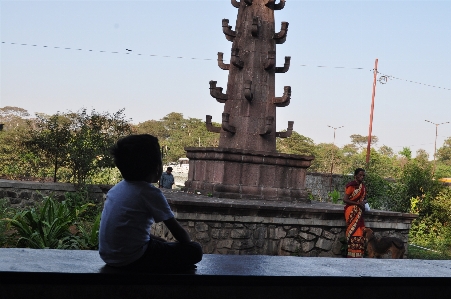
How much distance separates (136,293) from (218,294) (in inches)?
17.2

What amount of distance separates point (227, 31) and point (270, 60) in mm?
1172

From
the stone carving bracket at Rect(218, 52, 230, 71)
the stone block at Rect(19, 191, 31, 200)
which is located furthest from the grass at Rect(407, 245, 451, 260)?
the stone block at Rect(19, 191, 31, 200)

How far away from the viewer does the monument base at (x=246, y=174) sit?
11680mm

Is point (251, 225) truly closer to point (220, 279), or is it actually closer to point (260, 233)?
point (260, 233)

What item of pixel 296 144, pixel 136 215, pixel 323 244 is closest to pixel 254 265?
pixel 136 215

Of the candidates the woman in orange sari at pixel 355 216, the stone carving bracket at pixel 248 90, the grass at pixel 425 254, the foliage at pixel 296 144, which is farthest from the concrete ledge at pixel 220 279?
the foliage at pixel 296 144

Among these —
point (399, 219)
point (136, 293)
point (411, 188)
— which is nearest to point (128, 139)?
point (136, 293)

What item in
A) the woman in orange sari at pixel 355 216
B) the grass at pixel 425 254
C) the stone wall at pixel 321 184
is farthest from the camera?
the stone wall at pixel 321 184

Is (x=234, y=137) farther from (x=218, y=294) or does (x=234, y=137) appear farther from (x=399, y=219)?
(x=218, y=294)

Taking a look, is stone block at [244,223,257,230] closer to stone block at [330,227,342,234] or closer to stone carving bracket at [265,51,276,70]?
stone block at [330,227,342,234]

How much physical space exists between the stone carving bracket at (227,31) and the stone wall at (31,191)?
4.15 m

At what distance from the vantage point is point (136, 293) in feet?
10.6

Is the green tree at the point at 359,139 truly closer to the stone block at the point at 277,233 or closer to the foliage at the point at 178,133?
the foliage at the point at 178,133

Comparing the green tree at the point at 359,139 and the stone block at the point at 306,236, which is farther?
the green tree at the point at 359,139
